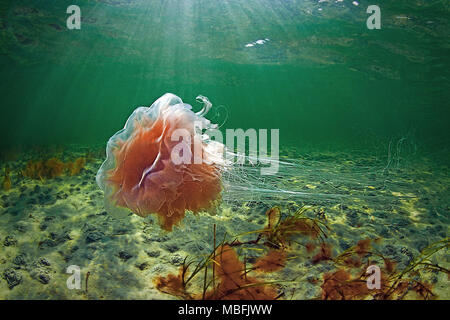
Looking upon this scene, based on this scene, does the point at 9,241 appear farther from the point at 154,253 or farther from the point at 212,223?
the point at 212,223

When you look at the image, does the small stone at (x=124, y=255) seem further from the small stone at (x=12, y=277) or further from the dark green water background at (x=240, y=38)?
the dark green water background at (x=240, y=38)

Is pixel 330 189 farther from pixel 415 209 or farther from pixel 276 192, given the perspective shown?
pixel 276 192

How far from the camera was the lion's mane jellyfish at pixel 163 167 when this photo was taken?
2.64 m

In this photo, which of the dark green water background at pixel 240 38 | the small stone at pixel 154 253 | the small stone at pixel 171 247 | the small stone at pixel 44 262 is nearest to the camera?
the small stone at pixel 44 262

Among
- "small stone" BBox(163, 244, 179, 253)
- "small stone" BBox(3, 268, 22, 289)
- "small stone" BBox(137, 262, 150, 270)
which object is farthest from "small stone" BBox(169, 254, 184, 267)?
"small stone" BBox(3, 268, 22, 289)

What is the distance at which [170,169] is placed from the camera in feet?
8.56

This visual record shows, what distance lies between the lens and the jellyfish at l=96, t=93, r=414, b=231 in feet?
8.68

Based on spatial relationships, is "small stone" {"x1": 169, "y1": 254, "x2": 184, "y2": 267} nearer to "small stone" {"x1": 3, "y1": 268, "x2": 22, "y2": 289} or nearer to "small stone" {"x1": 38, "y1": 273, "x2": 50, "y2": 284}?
"small stone" {"x1": 38, "y1": 273, "x2": 50, "y2": 284}

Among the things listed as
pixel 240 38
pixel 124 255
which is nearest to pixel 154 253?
pixel 124 255

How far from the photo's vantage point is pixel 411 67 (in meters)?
18.2

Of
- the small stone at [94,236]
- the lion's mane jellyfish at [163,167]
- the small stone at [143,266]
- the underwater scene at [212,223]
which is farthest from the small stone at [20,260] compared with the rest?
the small stone at [143,266]

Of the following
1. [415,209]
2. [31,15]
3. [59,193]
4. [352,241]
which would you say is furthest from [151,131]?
[31,15]

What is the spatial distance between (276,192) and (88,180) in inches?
190

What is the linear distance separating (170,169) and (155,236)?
130cm
